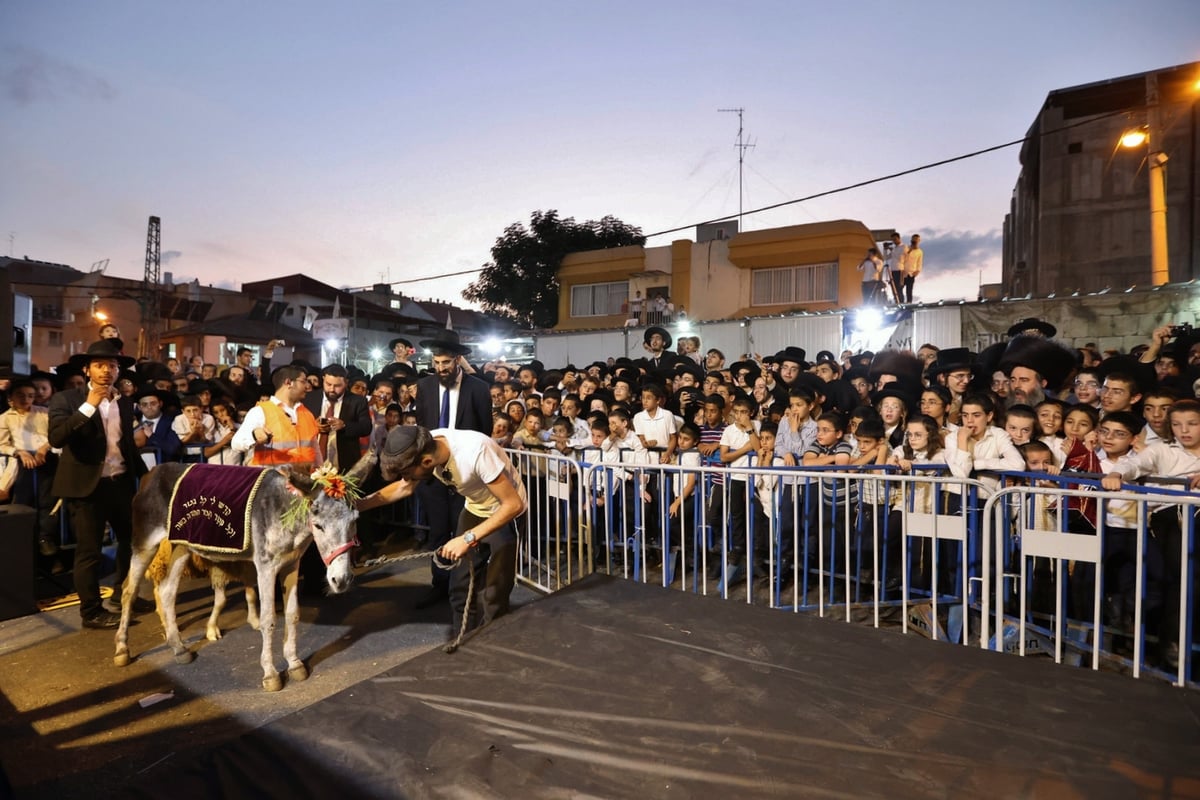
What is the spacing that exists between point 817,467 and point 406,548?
5.00m

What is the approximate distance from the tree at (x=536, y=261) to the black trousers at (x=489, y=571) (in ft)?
86.2

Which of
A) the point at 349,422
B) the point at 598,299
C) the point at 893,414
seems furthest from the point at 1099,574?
the point at 598,299

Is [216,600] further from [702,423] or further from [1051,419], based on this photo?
[1051,419]

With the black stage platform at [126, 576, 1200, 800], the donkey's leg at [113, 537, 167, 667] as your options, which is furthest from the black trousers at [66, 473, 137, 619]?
the black stage platform at [126, 576, 1200, 800]

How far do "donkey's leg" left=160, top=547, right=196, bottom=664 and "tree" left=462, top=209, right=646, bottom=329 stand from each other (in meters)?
25.8

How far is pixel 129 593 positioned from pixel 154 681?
72 cm

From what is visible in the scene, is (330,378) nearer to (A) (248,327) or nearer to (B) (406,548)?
(B) (406,548)

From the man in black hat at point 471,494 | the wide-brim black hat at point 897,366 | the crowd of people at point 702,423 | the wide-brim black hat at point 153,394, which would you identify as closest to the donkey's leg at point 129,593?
the crowd of people at point 702,423

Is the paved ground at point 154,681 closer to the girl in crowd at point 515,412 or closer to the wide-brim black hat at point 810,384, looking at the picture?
the girl in crowd at point 515,412

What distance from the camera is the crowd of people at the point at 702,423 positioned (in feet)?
15.2

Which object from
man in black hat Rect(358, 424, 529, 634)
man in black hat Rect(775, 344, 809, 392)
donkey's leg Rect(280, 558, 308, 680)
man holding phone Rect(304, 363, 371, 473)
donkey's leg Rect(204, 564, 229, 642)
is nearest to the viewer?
man in black hat Rect(358, 424, 529, 634)

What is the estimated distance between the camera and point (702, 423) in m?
7.79

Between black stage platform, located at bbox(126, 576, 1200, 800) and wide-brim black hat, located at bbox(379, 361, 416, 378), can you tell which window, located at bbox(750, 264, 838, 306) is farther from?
black stage platform, located at bbox(126, 576, 1200, 800)

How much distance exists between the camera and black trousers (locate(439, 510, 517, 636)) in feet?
13.3
